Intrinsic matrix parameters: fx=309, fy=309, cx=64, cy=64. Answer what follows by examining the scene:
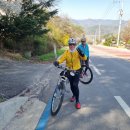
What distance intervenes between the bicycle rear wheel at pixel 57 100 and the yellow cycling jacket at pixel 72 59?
623 mm

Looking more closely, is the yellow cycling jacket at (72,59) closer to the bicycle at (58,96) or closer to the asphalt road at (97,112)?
the bicycle at (58,96)

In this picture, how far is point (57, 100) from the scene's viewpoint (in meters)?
7.73

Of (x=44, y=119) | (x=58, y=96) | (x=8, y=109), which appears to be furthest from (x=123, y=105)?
(x=8, y=109)

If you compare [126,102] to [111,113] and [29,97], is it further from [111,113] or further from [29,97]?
[29,97]

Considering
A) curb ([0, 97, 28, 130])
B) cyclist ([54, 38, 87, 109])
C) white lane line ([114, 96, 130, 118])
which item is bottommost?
white lane line ([114, 96, 130, 118])

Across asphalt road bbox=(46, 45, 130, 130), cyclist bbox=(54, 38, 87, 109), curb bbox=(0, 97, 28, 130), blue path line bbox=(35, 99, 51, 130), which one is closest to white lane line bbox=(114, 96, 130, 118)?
asphalt road bbox=(46, 45, 130, 130)

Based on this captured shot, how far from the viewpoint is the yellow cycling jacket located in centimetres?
798

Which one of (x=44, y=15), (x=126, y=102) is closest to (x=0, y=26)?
(x=44, y=15)

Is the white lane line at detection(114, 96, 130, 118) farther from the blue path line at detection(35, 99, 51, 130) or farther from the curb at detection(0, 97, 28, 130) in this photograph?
the curb at detection(0, 97, 28, 130)

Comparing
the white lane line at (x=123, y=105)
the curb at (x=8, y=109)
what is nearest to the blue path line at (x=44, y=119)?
the curb at (x=8, y=109)

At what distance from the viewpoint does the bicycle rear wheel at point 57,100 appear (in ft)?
24.4

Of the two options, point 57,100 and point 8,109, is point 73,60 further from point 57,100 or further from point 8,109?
point 8,109

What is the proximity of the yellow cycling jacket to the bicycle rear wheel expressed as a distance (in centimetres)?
62

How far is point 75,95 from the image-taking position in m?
8.25
